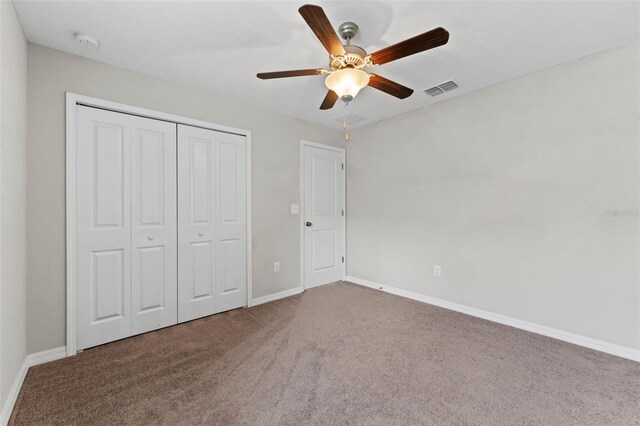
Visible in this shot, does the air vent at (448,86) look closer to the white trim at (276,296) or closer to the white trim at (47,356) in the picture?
the white trim at (276,296)

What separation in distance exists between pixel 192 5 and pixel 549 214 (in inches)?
128

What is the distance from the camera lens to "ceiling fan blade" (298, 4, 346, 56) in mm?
1381

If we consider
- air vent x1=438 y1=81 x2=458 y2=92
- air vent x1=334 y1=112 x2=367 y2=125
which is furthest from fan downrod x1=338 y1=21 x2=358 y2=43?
air vent x1=334 y1=112 x2=367 y2=125

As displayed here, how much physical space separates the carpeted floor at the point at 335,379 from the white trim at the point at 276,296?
1.96 feet

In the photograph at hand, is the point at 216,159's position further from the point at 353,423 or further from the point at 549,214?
the point at 549,214

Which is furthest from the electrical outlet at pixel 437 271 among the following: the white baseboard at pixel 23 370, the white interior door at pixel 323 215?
the white baseboard at pixel 23 370

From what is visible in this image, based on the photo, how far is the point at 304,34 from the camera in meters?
2.05

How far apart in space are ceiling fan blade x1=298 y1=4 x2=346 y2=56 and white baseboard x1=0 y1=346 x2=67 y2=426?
260cm

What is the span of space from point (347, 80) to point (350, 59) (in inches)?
4.9

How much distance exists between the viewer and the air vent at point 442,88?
9.36ft

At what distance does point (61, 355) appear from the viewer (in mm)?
2219

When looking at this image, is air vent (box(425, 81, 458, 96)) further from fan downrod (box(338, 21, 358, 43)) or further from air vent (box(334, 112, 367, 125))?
fan downrod (box(338, 21, 358, 43))

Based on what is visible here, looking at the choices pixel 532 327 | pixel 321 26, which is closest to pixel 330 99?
pixel 321 26

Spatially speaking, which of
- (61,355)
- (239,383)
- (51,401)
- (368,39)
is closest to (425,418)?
(239,383)
